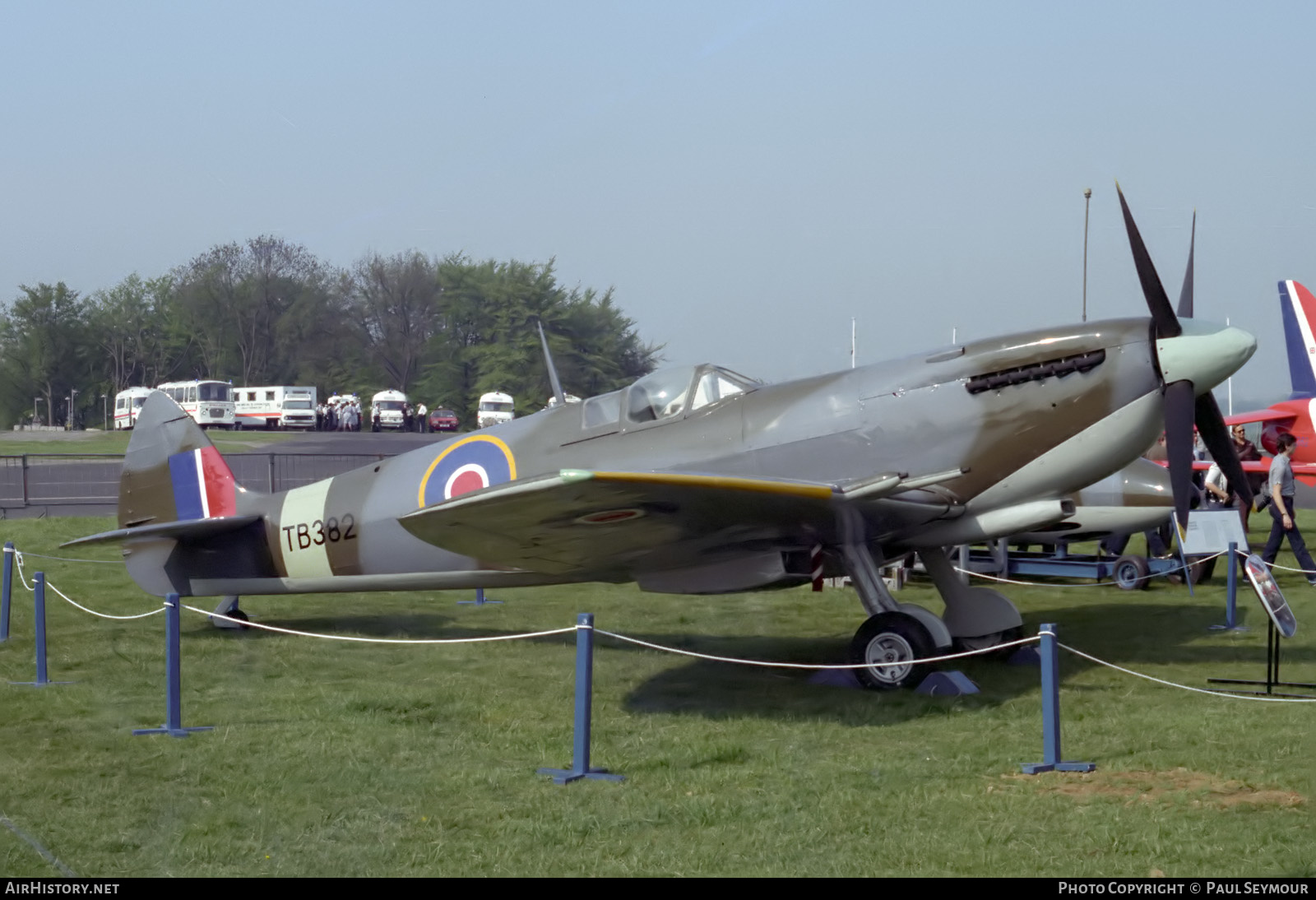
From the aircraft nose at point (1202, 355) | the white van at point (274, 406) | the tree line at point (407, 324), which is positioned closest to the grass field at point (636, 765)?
the aircraft nose at point (1202, 355)

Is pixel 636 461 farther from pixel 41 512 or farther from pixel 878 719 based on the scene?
pixel 41 512

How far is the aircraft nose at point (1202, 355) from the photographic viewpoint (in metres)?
7.06

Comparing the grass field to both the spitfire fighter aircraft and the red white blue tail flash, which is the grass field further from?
the red white blue tail flash

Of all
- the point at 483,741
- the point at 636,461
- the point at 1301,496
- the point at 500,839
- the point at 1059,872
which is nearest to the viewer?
the point at 1059,872

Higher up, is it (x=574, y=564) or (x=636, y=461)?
(x=636, y=461)

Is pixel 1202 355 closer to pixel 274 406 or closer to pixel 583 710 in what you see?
pixel 583 710

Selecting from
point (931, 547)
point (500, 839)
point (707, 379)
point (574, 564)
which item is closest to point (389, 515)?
point (574, 564)

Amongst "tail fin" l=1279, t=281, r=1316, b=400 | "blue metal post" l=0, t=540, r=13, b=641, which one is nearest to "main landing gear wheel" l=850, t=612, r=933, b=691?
"blue metal post" l=0, t=540, r=13, b=641

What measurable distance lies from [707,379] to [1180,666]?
3642mm

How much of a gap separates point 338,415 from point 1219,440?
19.1 metres

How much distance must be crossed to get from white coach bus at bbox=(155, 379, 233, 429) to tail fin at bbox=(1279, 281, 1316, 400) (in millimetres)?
15991

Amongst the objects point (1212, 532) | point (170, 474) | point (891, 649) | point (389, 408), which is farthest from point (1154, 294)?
point (389, 408)

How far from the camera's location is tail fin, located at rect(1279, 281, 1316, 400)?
57.1ft

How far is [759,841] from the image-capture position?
4.45 m
